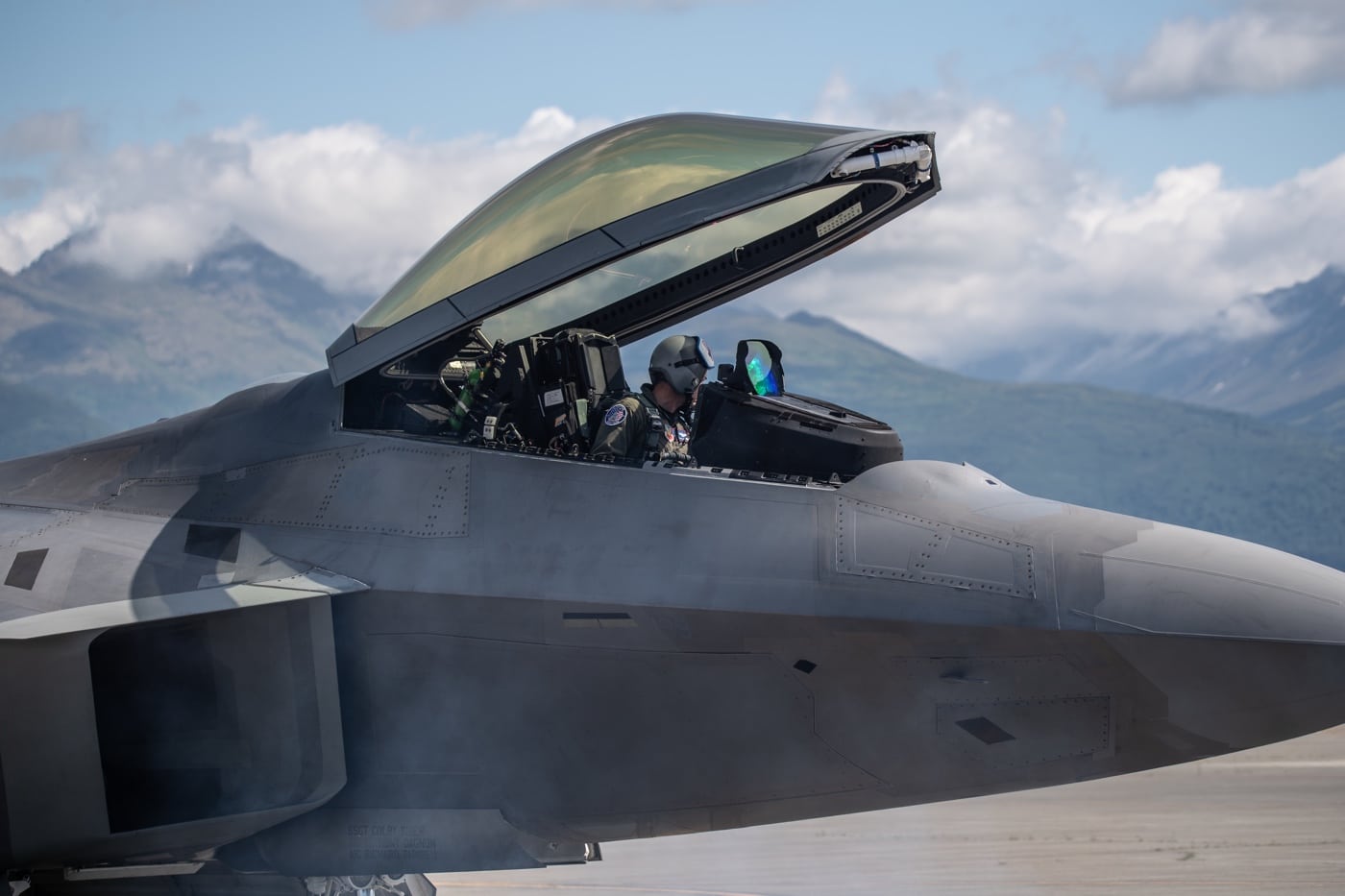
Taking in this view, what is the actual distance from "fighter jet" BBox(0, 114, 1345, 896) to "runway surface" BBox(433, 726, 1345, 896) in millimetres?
5100

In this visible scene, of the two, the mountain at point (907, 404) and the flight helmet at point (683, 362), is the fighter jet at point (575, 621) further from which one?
the mountain at point (907, 404)

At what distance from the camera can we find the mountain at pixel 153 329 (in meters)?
83.0

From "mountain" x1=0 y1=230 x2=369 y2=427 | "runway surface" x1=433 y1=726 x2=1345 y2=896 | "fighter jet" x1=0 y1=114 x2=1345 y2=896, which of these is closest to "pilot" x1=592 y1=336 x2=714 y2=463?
"fighter jet" x1=0 y1=114 x2=1345 y2=896

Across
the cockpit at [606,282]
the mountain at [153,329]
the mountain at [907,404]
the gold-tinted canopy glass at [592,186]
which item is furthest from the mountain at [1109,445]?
the gold-tinted canopy glass at [592,186]

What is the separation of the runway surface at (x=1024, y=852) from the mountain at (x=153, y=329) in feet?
190

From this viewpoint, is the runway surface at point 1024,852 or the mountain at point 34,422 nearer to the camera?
the runway surface at point 1024,852

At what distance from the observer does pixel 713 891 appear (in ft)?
37.6

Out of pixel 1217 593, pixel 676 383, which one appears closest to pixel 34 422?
pixel 676 383

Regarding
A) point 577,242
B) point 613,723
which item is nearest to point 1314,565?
point 613,723

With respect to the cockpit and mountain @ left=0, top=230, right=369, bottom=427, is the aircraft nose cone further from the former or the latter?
mountain @ left=0, top=230, right=369, bottom=427

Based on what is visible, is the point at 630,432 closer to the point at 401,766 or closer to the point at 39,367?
the point at 401,766

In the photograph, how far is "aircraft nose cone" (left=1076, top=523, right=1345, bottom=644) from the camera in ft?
18.2

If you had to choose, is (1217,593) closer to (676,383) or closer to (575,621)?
(575,621)

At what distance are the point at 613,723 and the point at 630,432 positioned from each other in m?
1.51
